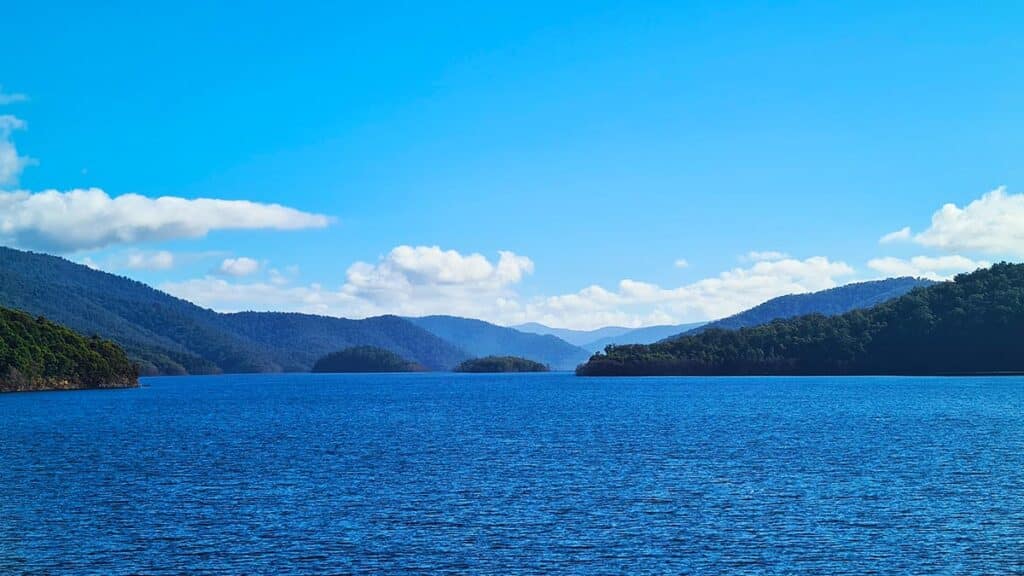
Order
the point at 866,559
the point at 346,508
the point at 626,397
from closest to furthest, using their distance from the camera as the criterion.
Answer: the point at 866,559 → the point at 346,508 → the point at 626,397

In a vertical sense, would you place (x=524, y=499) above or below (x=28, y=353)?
below

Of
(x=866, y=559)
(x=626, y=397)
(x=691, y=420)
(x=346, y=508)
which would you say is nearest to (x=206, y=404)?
(x=626, y=397)

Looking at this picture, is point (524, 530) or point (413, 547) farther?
point (524, 530)

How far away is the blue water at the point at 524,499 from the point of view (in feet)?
116

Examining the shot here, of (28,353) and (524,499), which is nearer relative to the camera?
(524,499)

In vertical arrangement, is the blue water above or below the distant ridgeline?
below

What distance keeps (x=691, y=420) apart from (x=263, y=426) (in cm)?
5142

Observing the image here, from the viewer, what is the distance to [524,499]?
4784 centimetres

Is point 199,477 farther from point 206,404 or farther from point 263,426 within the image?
point 206,404

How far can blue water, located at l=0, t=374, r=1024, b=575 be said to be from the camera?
35.3m

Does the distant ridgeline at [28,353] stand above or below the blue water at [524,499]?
above

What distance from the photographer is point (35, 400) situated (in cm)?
15838

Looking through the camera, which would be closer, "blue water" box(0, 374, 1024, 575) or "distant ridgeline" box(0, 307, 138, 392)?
"blue water" box(0, 374, 1024, 575)

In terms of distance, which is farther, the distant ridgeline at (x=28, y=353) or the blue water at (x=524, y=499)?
the distant ridgeline at (x=28, y=353)
